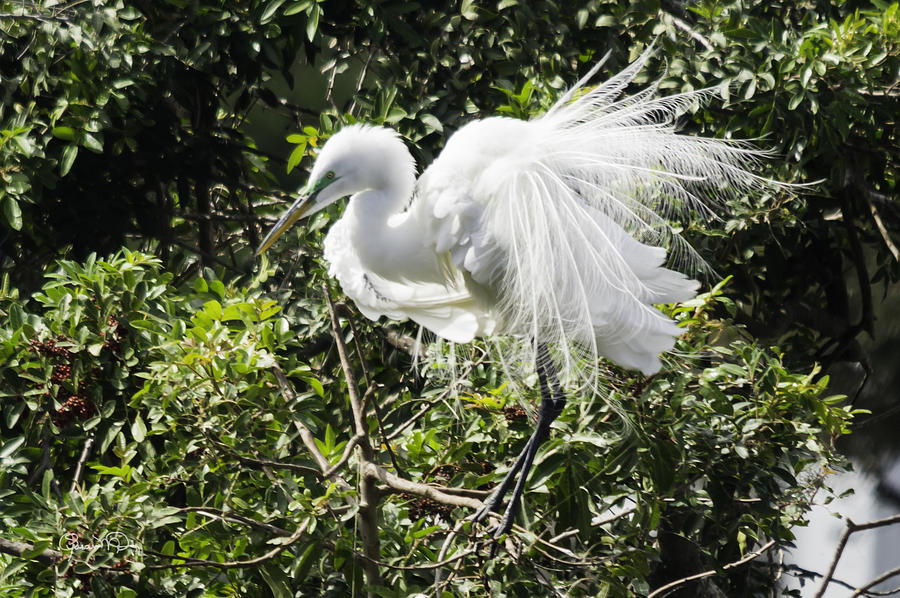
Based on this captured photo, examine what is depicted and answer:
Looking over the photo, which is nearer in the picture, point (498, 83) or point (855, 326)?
point (498, 83)

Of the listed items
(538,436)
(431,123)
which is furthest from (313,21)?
(538,436)

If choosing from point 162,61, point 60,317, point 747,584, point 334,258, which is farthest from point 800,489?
point 162,61

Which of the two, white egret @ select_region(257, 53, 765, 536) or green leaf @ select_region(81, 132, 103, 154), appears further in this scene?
green leaf @ select_region(81, 132, 103, 154)

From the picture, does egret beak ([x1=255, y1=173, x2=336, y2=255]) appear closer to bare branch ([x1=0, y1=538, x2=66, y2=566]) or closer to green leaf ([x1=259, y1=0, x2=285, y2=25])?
green leaf ([x1=259, y1=0, x2=285, y2=25])

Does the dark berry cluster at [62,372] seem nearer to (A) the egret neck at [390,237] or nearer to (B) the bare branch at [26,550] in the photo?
(B) the bare branch at [26,550]

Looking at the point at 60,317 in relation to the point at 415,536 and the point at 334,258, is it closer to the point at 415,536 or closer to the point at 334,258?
the point at 334,258

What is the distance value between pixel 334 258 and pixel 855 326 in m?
2.21

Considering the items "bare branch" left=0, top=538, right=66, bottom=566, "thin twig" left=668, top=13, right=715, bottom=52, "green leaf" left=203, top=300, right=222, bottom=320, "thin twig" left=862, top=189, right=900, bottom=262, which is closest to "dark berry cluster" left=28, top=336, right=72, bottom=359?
"green leaf" left=203, top=300, right=222, bottom=320

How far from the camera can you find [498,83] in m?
2.69

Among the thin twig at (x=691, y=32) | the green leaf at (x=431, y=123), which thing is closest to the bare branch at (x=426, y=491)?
the green leaf at (x=431, y=123)

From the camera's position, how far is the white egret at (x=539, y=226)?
6.88 ft

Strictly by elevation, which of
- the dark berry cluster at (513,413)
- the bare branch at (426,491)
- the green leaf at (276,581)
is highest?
the dark berry cluster at (513,413)
